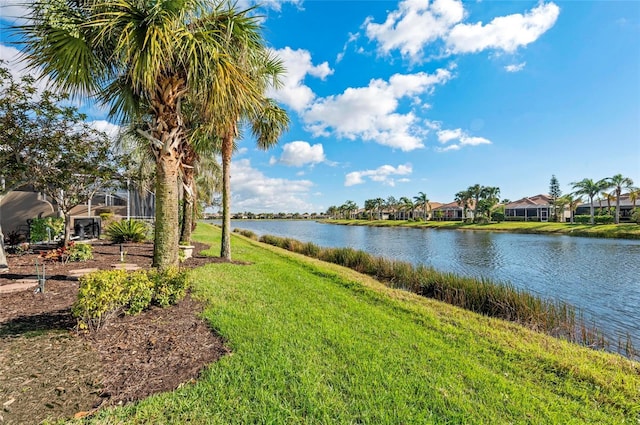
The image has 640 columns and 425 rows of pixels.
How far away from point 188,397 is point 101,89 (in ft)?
20.2

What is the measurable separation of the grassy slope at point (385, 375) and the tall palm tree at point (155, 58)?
10.0ft

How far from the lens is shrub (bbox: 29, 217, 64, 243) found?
1003cm

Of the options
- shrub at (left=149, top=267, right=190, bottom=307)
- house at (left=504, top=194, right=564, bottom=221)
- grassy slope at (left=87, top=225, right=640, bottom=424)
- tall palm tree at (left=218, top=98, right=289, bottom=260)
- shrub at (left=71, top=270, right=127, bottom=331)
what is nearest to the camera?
grassy slope at (left=87, top=225, right=640, bottom=424)

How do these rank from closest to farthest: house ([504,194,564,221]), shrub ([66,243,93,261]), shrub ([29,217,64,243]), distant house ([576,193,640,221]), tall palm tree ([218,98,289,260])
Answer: shrub ([66,243,93,261]) < tall palm tree ([218,98,289,260]) < shrub ([29,217,64,243]) < distant house ([576,193,640,221]) < house ([504,194,564,221])

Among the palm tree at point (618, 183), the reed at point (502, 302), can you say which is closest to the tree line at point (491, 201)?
the palm tree at point (618, 183)

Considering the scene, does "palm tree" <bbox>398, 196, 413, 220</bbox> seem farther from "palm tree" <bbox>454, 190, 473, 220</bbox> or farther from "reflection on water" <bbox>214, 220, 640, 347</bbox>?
"reflection on water" <bbox>214, 220, 640, 347</bbox>

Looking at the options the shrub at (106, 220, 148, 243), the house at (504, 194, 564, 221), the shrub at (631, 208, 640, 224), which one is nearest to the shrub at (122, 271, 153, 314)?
the shrub at (106, 220, 148, 243)

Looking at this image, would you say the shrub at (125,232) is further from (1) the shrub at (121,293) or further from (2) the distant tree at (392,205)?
(2) the distant tree at (392,205)

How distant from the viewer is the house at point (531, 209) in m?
52.6

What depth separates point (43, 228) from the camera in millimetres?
10117

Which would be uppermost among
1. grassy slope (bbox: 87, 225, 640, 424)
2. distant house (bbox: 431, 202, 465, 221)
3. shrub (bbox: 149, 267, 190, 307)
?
distant house (bbox: 431, 202, 465, 221)

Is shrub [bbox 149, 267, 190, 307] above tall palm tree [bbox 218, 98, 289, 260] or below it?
below

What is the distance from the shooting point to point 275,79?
30.4 ft

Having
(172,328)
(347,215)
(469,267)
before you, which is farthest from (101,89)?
(347,215)
